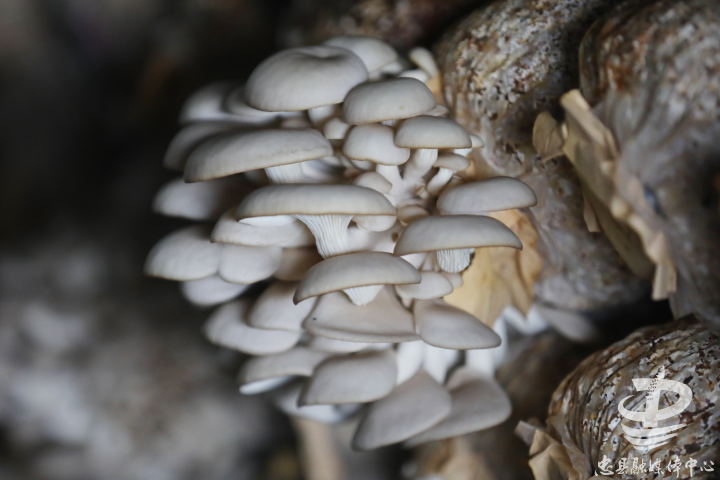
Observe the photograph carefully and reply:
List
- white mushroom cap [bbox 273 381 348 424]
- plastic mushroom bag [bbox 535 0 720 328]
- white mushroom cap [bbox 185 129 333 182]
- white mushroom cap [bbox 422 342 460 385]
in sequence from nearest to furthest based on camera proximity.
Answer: plastic mushroom bag [bbox 535 0 720 328] < white mushroom cap [bbox 185 129 333 182] < white mushroom cap [bbox 422 342 460 385] < white mushroom cap [bbox 273 381 348 424]

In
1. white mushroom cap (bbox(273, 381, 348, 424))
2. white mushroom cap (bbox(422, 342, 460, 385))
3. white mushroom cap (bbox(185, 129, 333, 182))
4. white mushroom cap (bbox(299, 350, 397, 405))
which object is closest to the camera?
white mushroom cap (bbox(185, 129, 333, 182))

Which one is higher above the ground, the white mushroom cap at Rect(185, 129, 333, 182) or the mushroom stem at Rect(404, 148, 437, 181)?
the white mushroom cap at Rect(185, 129, 333, 182)

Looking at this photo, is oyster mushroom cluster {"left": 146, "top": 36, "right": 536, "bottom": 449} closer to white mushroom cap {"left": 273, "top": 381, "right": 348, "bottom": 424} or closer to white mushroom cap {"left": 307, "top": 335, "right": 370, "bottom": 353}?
white mushroom cap {"left": 307, "top": 335, "right": 370, "bottom": 353}

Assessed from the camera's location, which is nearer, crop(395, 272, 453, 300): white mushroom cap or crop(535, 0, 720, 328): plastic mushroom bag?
crop(535, 0, 720, 328): plastic mushroom bag

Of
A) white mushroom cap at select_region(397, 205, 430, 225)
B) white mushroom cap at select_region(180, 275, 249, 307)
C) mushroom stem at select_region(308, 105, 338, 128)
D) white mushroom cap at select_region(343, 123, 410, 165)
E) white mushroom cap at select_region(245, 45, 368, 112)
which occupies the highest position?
white mushroom cap at select_region(245, 45, 368, 112)

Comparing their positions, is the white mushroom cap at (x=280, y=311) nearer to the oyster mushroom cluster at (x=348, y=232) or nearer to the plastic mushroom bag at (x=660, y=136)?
the oyster mushroom cluster at (x=348, y=232)

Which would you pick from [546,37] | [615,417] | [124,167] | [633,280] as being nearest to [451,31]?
[546,37]

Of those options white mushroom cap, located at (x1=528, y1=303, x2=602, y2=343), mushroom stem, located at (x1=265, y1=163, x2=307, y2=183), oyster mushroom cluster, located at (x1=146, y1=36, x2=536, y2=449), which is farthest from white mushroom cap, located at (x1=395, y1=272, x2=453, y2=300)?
white mushroom cap, located at (x1=528, y1=303, x2=602, y2=343)

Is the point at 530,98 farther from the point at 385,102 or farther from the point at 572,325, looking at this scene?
the point at 572,325
